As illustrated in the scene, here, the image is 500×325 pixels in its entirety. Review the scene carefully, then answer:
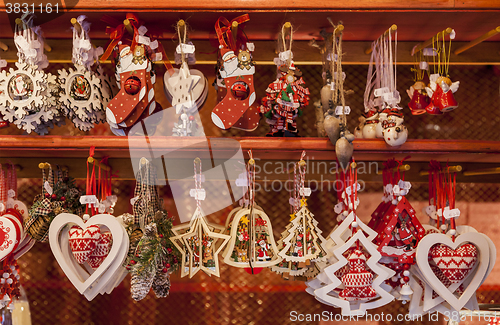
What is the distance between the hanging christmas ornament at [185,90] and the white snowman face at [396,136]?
0.66 meters

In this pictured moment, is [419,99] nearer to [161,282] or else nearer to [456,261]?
[456,261]

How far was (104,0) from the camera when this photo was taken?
132 cm

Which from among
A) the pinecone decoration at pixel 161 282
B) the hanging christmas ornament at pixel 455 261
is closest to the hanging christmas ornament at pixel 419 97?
the hanging christmas ornament at pixel 455 261

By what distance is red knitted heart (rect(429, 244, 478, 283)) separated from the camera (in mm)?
1318

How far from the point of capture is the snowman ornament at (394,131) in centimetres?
129

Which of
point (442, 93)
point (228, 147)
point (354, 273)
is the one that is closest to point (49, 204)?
point (228, 147)

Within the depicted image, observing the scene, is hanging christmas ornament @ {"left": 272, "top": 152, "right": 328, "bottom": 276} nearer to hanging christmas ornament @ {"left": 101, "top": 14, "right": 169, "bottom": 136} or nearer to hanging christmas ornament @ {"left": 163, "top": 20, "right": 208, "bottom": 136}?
hanging christmas ornament @ {"left": 163, "top": 20, "right": 208, "bottom": 136}

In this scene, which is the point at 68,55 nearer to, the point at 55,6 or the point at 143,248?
the point at 55,6

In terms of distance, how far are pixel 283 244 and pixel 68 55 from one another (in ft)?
4.03

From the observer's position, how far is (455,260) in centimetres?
132

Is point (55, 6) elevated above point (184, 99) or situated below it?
above

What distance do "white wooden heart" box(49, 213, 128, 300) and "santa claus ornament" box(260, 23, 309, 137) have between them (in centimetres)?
66

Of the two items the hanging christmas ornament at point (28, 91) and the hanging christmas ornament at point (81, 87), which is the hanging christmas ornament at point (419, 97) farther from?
the hanging christmas ornament at point (28, 91)

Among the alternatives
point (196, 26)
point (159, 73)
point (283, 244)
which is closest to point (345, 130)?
point (283, 244)
